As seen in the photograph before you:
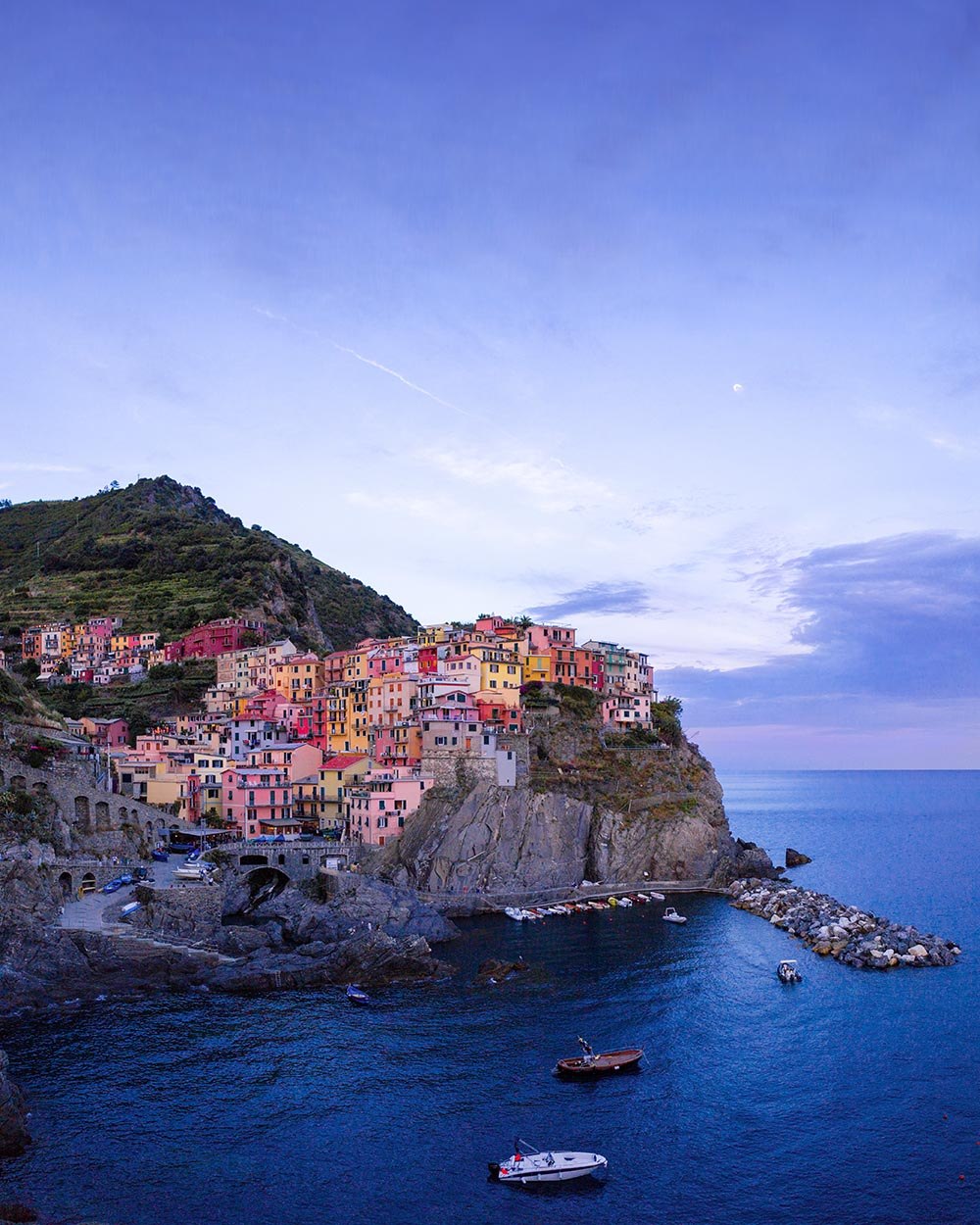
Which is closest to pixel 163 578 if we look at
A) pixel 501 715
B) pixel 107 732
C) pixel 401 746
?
pixel 107 732

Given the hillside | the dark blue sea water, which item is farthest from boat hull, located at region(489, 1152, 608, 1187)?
the hillside

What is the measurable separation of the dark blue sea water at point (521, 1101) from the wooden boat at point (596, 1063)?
2.37ft

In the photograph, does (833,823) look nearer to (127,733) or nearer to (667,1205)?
(127,733)

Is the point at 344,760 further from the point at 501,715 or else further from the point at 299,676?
the point at 299,676

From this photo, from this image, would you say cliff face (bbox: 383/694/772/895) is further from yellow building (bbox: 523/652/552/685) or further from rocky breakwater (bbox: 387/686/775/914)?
yellow building (bbox: 523/652/552/685)

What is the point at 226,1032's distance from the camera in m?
48.8

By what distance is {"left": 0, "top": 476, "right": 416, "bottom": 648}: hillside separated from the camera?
468 feet

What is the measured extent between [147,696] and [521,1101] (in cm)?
8794

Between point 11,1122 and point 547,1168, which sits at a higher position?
point 11,1122

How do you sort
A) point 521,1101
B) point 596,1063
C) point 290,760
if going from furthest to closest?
point 290,760
point 596,1063
point 521,1101

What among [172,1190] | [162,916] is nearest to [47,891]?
[162,916]

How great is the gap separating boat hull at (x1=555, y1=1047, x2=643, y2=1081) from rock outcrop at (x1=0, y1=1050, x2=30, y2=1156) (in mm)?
21974

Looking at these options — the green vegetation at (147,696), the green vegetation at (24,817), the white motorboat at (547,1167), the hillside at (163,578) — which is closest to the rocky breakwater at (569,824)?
the green vegetation at (24,817)

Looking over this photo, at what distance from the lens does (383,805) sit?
→ 85.1m
